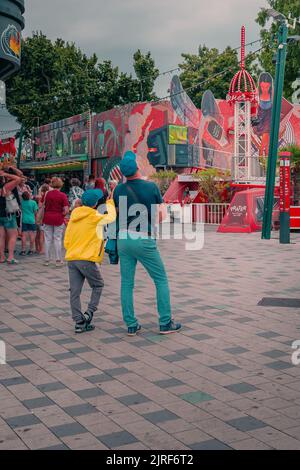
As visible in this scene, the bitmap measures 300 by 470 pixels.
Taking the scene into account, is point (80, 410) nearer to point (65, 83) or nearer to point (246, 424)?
point (246, 424)

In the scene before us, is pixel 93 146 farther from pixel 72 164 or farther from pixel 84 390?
pixel 84 390

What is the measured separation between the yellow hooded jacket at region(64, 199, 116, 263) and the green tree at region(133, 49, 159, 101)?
121 feet

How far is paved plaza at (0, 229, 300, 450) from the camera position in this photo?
12.4 feet

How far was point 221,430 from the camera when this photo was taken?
12.5ft

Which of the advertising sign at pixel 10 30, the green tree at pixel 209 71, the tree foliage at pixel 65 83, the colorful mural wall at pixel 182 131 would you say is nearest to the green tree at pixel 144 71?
the tree foliage at pixel 65 83

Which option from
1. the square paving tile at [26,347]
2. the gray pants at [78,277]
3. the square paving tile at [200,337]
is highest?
the gray pants at [78,277]

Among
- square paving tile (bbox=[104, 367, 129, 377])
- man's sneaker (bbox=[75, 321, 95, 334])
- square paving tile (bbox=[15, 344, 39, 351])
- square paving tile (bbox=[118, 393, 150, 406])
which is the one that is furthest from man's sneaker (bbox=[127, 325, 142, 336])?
square paving tile (bbox=[118, 393, 150, 406])

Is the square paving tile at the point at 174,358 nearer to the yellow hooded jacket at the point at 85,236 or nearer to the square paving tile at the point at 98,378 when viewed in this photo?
the square paving tile at the point at 98,378

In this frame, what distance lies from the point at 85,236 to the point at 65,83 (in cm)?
3864

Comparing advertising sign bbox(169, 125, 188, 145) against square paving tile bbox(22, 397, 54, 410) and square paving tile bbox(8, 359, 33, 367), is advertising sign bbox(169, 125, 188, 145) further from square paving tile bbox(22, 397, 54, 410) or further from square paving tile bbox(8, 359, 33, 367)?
square paving tile bbox(22, 397, 54, 410)

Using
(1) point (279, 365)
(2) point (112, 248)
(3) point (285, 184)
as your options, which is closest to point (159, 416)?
(1) point (279, 365)

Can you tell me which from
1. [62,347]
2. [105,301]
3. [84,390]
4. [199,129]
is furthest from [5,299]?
[199,129]

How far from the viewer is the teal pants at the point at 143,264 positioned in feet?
19.6

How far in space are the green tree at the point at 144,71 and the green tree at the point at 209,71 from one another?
4630mm
